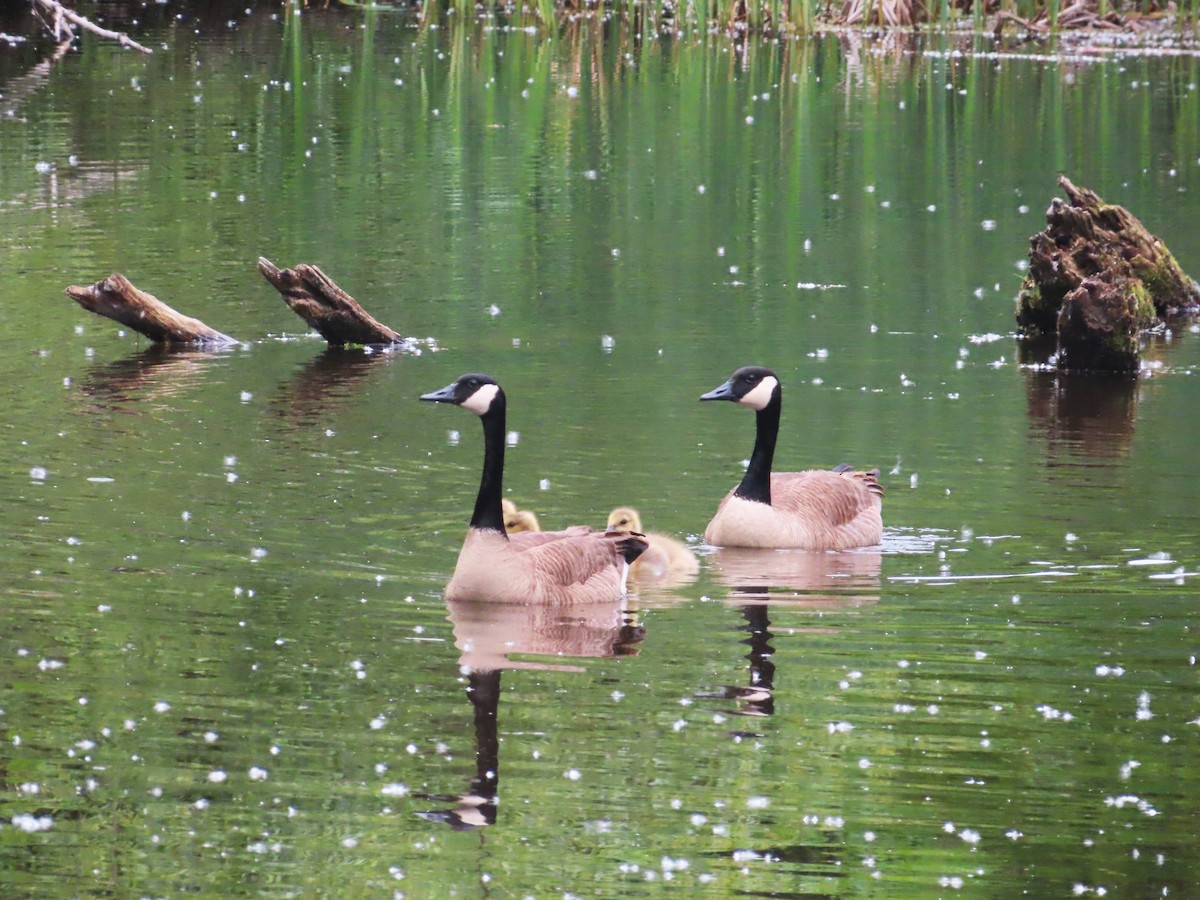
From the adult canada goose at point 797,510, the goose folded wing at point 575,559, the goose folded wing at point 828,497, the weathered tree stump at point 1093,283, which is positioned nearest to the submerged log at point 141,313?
the adult canada goose at point 797,510

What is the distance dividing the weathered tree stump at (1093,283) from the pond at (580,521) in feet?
1.59

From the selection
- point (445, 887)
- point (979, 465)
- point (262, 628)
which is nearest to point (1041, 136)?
point (979, 465)

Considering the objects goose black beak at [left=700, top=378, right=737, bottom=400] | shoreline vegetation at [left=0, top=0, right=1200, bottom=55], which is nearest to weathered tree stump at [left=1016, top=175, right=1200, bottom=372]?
goose black beak at [left=700, top=378, right=737, bottom=400]

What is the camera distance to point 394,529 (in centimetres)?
1213

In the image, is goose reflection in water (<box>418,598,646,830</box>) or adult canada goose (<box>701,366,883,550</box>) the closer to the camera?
goose reflection in water (<box>418,598,646,830</box>)

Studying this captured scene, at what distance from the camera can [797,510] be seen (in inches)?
486

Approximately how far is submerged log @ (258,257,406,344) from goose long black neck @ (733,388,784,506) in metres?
6.09

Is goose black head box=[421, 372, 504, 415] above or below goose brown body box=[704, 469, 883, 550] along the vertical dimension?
above

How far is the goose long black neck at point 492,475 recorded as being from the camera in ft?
35.0

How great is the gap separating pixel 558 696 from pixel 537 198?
17.6 meters

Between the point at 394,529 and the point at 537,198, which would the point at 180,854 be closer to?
the point at 394,529

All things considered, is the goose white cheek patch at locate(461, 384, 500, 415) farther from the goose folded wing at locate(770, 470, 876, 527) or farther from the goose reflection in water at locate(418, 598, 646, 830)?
the goose folded wing at locate(770, 470, 876, 527)

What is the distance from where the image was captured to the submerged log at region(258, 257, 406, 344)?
17828mm

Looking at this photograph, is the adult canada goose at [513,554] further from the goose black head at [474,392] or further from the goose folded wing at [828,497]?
the goose folded wing at [828,497]
